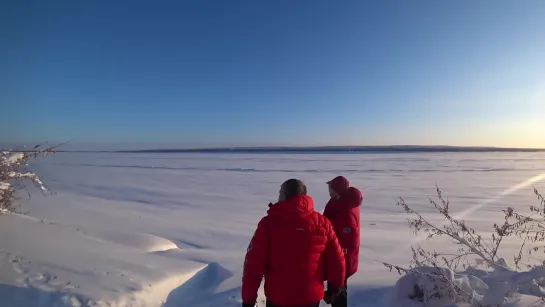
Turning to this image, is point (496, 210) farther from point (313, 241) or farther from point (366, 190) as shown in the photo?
point (313, 241)

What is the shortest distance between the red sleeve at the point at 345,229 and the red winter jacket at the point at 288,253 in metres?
0.58

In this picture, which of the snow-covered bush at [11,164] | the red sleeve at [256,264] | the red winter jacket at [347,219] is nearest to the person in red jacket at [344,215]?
the red winter jacket at [347,219]

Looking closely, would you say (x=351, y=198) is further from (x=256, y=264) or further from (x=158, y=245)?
(x=158, y=245)

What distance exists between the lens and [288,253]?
91.4 inches

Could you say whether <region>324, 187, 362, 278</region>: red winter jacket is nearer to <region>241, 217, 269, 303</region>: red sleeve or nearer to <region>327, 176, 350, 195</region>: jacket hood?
<region>327, 176, 350, 195</region>: jacket hood

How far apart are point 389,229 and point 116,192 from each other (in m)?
10.8

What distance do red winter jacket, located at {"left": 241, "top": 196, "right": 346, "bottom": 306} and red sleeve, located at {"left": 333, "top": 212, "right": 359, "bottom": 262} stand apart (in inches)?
22.8

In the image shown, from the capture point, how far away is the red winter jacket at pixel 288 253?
7.53ft

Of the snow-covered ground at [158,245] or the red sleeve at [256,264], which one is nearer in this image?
the red sleeve at [256,264]

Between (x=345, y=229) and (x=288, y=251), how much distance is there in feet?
2.77

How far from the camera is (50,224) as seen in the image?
5938 millimetres

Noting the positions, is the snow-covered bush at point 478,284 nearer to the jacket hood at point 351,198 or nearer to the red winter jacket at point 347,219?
the red winter jacket at point 347,219

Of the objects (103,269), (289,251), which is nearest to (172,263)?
(103,269)

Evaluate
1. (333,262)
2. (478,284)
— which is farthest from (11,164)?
(478,284)
